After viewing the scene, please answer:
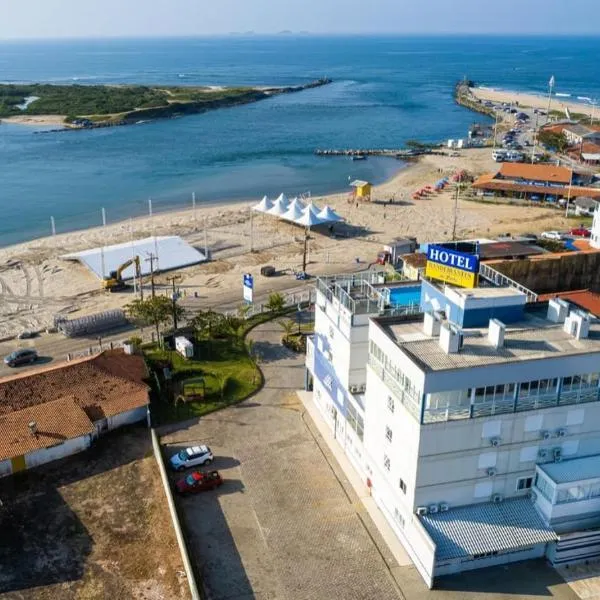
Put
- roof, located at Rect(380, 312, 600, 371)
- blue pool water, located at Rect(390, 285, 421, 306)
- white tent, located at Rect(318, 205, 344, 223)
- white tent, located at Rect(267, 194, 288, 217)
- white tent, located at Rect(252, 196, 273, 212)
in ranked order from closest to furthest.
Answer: roof, located at Rect(380, 312, 600, 371), blue pool water, located at Rect(390, 285, 421, 306), white tent, located at Rect(318, 205, 344, 223), white tent, located at Rect(267, 194, 288, 217), white tent, located at Rect(252, 196, 273, 212)

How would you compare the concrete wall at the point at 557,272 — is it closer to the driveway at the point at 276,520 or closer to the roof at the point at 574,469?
the driveway at the point at 276,520

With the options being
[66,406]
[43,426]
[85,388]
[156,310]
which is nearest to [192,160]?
[156,310]

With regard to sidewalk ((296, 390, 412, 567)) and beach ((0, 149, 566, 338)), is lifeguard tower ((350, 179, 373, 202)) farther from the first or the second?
sidewalk ((296, 390, 412, 567))

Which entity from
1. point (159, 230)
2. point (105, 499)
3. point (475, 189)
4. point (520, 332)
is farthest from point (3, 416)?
point (475, 189)

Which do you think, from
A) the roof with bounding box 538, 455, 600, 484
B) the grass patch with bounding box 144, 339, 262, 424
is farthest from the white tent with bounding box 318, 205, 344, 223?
the roof with bounding box 538, 455, 600, 484

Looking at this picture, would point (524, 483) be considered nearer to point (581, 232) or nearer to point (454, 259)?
point (454, 259)

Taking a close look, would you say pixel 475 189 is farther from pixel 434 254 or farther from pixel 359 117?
pixel 359 117
